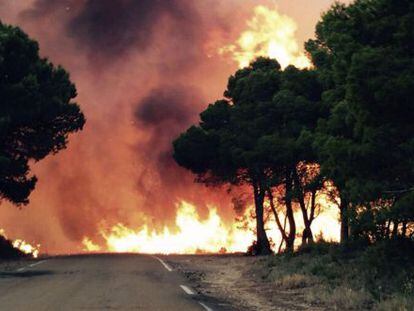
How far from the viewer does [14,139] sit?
33.9 meters

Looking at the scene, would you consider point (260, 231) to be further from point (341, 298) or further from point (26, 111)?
point (341, 298)

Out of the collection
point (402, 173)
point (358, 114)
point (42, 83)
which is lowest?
point (402, 173)

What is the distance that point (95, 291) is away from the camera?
14.0m

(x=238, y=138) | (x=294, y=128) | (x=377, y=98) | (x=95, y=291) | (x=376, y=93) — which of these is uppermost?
(x=238, y=138)

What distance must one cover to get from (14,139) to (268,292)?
22.5 meters

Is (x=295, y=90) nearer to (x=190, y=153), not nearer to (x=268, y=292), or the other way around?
(x=190, y=153)

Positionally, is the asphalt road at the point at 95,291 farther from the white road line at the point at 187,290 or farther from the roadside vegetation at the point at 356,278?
the roadside vegetation at the point at 356,278

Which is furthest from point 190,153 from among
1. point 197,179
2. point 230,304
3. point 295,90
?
point 230,304

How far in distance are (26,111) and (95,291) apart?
19884 mm

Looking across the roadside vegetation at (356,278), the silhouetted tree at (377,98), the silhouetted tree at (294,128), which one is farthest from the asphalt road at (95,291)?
the silhouetted tree at (294,128)

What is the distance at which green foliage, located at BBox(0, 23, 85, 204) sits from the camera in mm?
31109

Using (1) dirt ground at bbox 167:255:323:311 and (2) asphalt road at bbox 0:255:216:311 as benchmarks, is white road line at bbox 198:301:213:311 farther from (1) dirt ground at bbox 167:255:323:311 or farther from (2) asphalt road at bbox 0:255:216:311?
(1) dirt ground at bbox 167:255:323:311

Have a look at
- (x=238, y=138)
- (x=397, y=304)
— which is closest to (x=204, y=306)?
(x=397, y=304)

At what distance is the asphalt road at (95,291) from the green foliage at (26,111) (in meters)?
13.3
